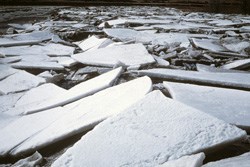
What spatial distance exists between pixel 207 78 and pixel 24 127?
2.54ft

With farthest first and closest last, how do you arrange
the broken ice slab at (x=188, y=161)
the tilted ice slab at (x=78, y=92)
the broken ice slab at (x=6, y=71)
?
1. the broken ice slab at (x=6, y=71)
2. the tilted ice slab at (x=78, y=92)
3. the broken ice slab at (x=188, y=161)

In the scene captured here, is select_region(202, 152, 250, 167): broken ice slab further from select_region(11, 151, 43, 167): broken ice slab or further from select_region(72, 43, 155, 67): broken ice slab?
select_region(72, 43, 155, 67): broken ice slab

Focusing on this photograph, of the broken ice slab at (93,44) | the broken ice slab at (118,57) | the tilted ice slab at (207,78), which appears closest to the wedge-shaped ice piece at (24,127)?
the tilted ice slab at (207,78)

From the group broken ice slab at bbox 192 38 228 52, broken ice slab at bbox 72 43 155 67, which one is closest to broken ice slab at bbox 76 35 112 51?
broken ice slab at bbox 72 43 155 67

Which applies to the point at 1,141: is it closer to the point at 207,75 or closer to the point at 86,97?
the point at 86,97

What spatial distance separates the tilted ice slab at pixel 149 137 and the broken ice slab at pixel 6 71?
848 millimetres

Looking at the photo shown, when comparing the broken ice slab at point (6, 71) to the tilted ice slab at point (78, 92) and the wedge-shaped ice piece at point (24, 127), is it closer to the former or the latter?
the tilted ice slab at point (78, 92)

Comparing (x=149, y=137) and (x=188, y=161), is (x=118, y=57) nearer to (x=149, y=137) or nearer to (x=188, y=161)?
(x=149, y=137)

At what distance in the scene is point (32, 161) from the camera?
733mm

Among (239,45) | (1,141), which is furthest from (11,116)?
(239,45)

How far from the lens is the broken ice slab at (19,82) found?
4.24ft

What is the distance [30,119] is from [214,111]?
24.1 inches

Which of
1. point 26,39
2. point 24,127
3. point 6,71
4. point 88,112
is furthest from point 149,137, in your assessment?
point 26,39

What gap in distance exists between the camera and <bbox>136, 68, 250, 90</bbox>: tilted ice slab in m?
1.19
